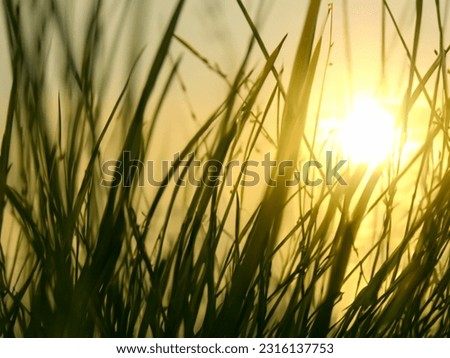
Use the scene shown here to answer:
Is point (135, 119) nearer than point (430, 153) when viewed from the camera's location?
Yes

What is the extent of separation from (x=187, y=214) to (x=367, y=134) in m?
0.26

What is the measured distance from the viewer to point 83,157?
2.51ft

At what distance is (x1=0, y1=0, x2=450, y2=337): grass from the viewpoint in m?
0.73

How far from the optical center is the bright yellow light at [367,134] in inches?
31.5

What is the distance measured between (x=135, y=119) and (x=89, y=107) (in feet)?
0.31

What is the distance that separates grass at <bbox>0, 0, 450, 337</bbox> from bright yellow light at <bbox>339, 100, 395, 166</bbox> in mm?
18

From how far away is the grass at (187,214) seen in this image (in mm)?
730

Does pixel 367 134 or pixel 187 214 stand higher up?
pixel 367 134

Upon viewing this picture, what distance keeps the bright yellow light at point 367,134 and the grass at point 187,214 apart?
0.02m

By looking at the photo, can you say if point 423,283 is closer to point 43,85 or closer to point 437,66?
point 437,66

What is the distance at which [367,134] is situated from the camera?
0.82m

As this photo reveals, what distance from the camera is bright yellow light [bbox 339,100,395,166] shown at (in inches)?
31.5

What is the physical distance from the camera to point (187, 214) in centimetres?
73
